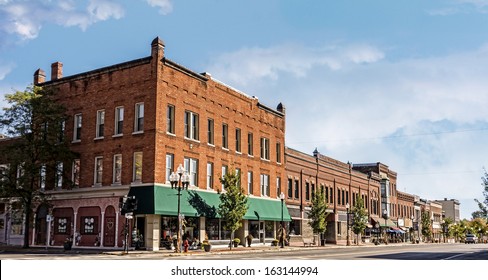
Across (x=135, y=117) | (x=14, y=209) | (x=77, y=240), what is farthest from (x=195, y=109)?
(x=14, y=209)

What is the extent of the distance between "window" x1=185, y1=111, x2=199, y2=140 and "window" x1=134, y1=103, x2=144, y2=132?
3.92 metres

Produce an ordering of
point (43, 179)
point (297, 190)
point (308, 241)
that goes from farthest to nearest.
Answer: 1. point (308, 241)
2. point (297, 190)
3. point (43, 179)

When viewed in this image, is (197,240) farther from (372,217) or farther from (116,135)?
(372,217)

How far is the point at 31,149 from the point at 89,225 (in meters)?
7.34

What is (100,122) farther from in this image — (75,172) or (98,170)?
(75,172)

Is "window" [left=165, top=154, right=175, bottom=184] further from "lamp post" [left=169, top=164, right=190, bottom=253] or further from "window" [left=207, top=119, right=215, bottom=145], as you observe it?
"window" [left=207, top=119, right=215, bottom=145]

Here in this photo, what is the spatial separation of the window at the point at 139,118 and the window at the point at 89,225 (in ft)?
23.6

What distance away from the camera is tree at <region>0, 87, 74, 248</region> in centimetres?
4072

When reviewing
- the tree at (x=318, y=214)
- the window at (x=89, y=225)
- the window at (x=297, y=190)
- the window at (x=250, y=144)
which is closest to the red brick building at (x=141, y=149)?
the window at (x=89, y=225)

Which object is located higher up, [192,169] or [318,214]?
[192,169]

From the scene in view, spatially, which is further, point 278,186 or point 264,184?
point 278,186

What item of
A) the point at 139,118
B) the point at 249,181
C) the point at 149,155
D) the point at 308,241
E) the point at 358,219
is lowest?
the point at 308,241

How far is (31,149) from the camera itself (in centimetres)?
4122

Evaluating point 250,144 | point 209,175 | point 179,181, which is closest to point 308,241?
point 250,144
